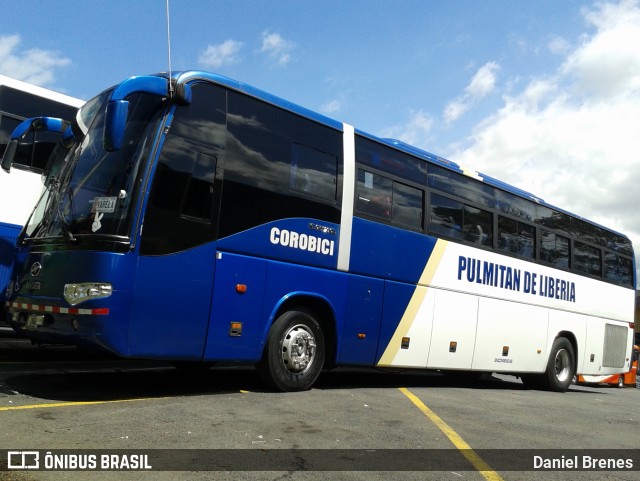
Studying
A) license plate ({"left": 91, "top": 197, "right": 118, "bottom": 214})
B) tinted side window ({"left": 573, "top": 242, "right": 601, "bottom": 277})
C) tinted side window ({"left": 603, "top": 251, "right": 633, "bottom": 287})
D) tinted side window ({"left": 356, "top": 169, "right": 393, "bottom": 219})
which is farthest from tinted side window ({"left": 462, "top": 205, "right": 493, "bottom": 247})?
license plate ({"left": 91, "top": 197, "right": 118, "bottom": 214})

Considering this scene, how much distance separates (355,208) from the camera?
29.4ft

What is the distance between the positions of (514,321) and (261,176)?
22.8ft

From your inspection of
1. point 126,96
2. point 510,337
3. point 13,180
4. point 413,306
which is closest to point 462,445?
point 413,306

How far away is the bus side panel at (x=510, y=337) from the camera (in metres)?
11.6

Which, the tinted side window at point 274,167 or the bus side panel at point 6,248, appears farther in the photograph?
the bus side panel at point 6,248

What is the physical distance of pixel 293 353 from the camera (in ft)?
26.2

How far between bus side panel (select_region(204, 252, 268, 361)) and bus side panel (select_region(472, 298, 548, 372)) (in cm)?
540

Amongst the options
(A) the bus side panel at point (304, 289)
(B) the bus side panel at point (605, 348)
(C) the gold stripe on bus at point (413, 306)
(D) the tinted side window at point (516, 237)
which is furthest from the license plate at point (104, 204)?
(B) the bus side panel at point (605, 348)

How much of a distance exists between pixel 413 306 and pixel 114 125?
5632 mm

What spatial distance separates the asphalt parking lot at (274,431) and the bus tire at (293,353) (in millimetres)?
238

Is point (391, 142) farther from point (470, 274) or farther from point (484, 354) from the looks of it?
point (484, 354)

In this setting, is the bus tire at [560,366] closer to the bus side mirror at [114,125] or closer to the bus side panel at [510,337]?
the bus side panel at [510,337]

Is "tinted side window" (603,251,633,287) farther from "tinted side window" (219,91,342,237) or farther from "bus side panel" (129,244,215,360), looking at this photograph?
"bus side panel" (129,244,215,360)

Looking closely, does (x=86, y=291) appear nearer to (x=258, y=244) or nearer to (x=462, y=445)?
(x=258, y=244)
